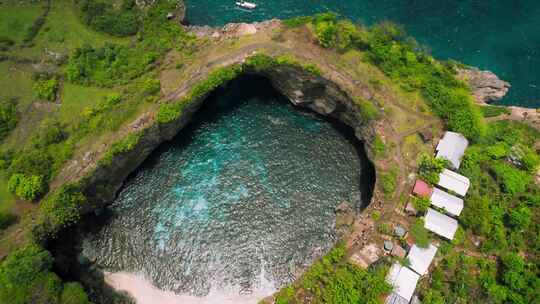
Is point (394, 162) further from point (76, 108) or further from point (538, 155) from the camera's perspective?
point (76, 108)

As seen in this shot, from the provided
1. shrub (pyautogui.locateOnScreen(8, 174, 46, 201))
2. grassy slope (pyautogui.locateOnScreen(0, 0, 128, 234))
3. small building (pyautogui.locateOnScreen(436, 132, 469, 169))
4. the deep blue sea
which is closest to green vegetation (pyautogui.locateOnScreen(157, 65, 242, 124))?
grassy slope (pyautogui.locateOnScreen(0, 0, 128, 234))

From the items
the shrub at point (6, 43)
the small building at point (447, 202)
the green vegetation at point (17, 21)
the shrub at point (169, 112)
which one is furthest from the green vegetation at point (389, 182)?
the shrub at point (6, 43)

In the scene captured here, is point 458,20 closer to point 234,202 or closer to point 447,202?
point 447,202

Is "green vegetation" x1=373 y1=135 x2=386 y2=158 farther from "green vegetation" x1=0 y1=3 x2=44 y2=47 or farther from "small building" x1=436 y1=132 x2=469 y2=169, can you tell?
"green vegetation" x1=0 y1=3 x2=44 y2=47

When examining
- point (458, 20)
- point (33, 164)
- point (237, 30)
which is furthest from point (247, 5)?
point (33, 164)

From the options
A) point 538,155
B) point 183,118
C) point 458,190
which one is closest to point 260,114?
point 183,118

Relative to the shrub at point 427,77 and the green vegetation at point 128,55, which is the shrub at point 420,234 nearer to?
the shrub at point 427,77

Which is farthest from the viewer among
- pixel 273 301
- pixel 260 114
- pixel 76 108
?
pixel 260 114
